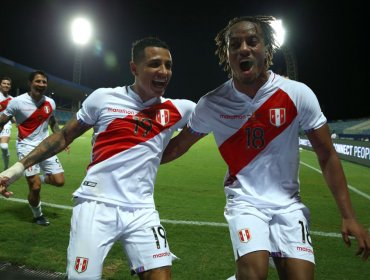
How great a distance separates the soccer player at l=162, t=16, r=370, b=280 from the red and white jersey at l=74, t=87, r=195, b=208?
44 centimetres

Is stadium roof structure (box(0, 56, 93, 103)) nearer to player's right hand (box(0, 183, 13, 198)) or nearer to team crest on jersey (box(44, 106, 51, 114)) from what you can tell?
team crest on jersey (box(44, 106, 51, 114))

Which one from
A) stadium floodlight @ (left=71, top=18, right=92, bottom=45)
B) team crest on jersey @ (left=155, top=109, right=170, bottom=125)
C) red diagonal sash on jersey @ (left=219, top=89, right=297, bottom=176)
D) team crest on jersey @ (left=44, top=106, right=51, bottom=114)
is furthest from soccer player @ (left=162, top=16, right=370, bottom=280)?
stadium floodlight @ (left=71, top=18, right=92, bottom=45)

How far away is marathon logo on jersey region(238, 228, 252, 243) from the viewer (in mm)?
2590

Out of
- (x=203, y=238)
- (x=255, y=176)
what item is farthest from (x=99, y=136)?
(x=203, y=238)

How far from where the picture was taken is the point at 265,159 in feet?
9.13

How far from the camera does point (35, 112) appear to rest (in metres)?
6.95

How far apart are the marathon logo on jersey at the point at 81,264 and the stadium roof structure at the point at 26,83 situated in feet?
113

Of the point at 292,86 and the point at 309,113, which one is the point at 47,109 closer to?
the point at 292,86

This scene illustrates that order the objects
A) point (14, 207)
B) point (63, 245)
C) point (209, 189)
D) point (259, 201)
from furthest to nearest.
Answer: point (209, 189)
point (14, 207)
point (63, 245)
point (259, 201)

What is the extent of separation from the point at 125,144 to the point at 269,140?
103 centimetres

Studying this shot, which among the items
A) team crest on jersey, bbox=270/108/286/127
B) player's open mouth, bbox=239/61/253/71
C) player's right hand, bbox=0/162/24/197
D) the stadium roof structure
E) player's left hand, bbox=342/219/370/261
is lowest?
player's left hand, bbox=342/219/370/261

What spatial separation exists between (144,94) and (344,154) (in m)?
15.8

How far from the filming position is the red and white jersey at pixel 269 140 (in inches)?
109

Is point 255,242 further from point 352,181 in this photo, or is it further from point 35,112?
point 352,181
